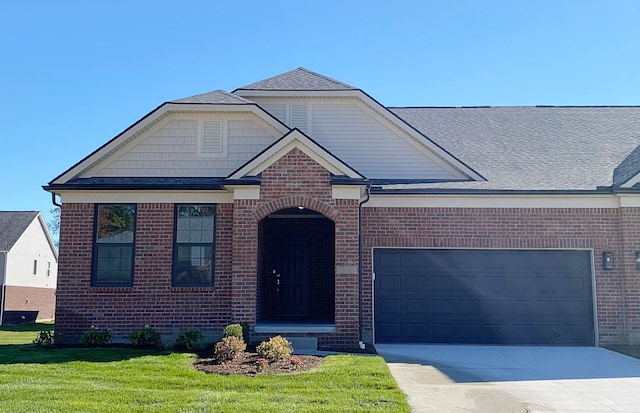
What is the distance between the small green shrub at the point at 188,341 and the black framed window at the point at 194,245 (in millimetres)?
1818

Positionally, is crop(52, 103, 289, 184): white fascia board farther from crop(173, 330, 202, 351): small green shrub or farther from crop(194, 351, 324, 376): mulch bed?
crop(194, 351, 324, 376): mulch bed

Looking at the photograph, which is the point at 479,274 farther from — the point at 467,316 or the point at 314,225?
the point at 314,225

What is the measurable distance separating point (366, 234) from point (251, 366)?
4.94 metres

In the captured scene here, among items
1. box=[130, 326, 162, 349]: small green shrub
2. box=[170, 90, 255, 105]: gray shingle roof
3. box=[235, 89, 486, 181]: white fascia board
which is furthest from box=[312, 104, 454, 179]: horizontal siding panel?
box=[130, 326, 162, 349]: small green shrub

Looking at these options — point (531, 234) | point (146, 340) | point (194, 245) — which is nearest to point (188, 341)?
point (146, 340)

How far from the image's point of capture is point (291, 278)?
1532 cm

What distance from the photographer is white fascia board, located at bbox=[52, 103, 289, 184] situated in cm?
1349

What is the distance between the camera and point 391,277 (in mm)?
13438

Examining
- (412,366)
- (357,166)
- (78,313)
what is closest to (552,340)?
(412,366)

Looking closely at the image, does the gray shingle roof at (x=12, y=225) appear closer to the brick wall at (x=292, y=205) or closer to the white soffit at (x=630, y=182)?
the brick wall at (x=292, y=205)

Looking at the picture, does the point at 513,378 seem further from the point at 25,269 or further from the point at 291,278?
the point at 25,269

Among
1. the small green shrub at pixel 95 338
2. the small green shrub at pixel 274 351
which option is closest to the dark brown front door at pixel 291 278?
the small green shrub at pixel 95 338

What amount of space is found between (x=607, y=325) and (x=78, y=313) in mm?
12003

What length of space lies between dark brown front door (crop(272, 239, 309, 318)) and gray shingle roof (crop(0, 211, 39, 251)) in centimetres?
2193
